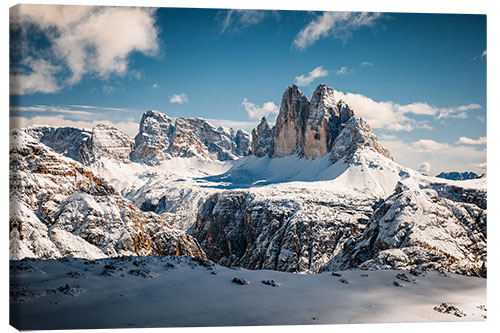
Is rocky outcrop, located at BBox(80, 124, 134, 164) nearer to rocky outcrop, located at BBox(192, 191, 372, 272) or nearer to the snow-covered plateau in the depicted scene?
rocky outcrop, located at BBox(192, 191, 372, 272)

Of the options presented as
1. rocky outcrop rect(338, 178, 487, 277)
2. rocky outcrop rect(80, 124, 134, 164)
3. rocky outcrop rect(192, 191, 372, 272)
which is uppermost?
rocky outcrop rect(80, 124, 134, 164)

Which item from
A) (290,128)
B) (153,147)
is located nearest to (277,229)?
(290,128)

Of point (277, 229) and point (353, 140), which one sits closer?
point (277, 229)

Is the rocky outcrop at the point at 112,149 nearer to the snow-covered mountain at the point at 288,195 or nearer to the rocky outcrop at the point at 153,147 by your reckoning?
the snow-covered mountain at the point at 288,195

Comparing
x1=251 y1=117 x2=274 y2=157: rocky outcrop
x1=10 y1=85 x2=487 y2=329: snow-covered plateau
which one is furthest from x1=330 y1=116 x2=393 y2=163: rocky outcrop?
x1=251 y1=117 x2=274 y2=157: rocky outcrop

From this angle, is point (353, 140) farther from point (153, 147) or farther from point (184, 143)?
point (184, 143)
